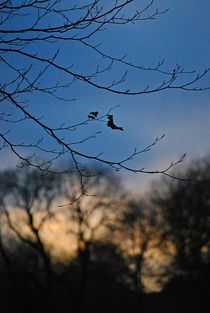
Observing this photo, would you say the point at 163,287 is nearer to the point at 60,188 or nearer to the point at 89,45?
the point at 60,188

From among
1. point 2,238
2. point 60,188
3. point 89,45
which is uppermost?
point 60,188

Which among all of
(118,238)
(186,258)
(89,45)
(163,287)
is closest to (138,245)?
(118,238)

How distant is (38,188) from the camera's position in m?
28.7

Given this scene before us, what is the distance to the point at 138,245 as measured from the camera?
1287 inches

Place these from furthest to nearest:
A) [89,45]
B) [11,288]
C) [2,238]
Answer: [2,238] → [11,288] → [89,45]

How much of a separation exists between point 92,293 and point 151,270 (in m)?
4.45

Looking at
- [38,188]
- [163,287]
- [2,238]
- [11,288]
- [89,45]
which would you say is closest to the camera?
[89,45]

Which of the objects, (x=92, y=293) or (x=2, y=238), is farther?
(x=92, y=293)

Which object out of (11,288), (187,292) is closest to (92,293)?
(187,292)

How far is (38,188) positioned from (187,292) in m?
11.0

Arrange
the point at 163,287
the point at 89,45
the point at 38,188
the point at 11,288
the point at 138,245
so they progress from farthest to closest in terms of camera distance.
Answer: the point at 138,245
the point at 163,287
the point at 38,188
the point at 11,288
the point at 89,45

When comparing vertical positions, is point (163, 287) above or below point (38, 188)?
below

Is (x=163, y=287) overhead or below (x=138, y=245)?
below

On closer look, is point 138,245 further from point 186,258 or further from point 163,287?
point 186,258
